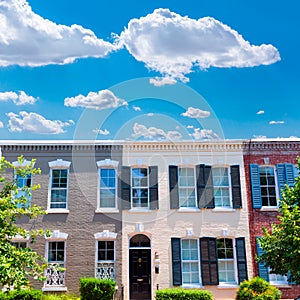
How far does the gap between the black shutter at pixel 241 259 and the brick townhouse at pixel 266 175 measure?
21.0 inches

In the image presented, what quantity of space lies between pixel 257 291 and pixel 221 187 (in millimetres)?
4890

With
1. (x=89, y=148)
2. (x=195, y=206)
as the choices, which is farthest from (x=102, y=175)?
(x=195, y=206)

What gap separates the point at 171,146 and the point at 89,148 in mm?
3880

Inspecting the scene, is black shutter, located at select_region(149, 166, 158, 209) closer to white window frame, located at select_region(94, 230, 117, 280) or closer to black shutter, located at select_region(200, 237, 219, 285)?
white window frame, located at select_region(94, 230, 117, 280)

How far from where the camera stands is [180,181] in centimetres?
1836

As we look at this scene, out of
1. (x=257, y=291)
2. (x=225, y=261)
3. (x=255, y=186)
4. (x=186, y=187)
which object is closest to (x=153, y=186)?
(x=186, y=187)

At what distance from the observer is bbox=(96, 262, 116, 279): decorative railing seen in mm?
17016

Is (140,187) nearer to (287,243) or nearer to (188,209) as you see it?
(188,209)

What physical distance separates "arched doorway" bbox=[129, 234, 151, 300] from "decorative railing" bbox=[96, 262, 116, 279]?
2.62 ft

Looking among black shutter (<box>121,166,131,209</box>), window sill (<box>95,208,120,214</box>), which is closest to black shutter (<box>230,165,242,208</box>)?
black shutter (<box>121,166,131,209</box>)

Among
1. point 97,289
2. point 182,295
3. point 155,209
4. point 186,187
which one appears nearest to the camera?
point 182,295

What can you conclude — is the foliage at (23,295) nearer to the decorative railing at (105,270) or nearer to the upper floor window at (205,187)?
the decorative railing at (105,270)

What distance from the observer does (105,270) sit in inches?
672

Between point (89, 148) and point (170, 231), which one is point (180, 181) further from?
point (89, 148)
